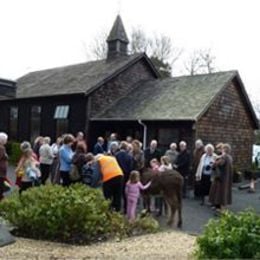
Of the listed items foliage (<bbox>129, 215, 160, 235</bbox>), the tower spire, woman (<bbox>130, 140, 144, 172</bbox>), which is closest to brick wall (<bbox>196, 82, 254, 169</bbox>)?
woman (<bbox>130, 140, 144, 172</bbox>)

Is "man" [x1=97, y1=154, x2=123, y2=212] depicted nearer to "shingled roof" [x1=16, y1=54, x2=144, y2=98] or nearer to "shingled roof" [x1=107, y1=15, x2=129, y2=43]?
"shingled roof" [x1=16, y1=54, x2=144, y2=98]

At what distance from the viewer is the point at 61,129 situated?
26344 mm

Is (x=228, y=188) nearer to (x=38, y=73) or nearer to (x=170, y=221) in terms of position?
(x=170, y=221)

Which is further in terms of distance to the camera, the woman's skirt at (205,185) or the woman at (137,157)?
the woman's skirt at (205,185)

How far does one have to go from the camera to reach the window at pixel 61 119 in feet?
84.4

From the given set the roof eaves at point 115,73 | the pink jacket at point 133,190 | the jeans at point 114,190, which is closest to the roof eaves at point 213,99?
the roof eaves at point 115,73

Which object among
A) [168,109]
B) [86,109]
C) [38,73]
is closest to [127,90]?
[86,109]

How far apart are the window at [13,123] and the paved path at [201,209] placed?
15687 mm

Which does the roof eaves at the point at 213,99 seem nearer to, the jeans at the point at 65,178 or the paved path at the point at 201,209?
the paved path at the point at 201,209

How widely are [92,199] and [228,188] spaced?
18.2 feet

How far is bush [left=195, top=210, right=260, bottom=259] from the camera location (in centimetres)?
539

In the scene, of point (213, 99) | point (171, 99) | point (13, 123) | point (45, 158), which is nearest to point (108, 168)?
point (45, 158)

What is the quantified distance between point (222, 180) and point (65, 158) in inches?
169

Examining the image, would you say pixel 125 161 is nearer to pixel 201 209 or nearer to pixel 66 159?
pixel 66 159
